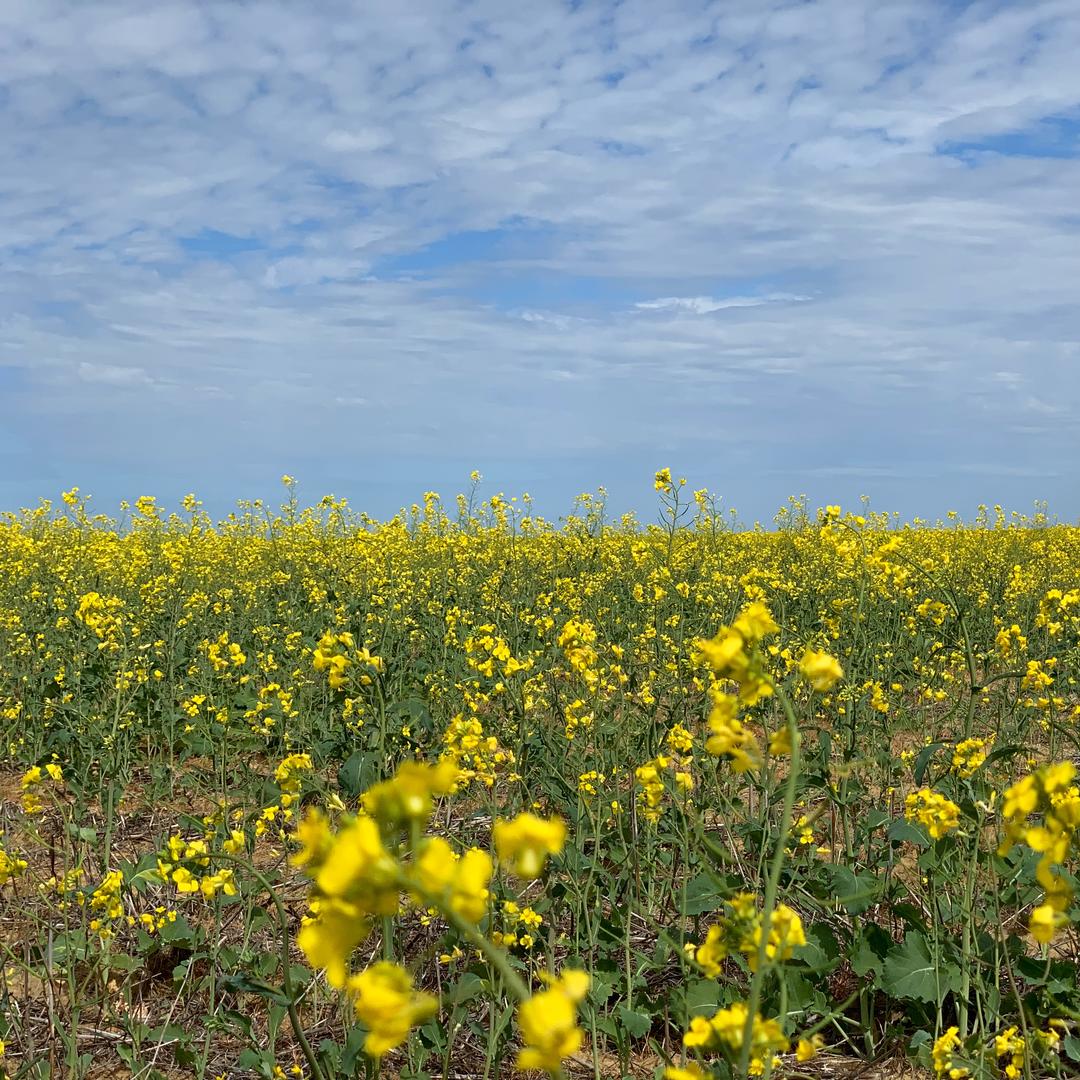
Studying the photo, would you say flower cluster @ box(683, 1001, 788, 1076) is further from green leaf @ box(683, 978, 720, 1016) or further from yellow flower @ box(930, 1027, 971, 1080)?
green leaf @ box(683, 978, 720, 1016)

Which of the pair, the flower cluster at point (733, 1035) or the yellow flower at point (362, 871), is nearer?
the yellow flower at point (362, 871)

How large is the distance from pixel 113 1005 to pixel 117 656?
3.61 meters

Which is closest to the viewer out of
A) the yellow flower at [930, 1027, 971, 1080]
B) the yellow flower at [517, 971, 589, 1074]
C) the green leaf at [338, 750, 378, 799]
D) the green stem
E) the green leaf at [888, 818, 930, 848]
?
the yellow flower at [517, 971, 589, 1074]

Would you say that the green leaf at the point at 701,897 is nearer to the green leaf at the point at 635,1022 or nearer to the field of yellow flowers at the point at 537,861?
the field of yellow flowers at the point at 537,861

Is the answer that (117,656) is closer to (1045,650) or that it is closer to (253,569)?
(253,569)

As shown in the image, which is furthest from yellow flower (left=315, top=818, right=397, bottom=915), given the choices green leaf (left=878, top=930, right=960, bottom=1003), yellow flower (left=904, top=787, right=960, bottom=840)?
green leaf (left=878, top=930, right=960, bottom=1003)

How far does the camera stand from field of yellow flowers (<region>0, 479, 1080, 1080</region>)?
1233mm

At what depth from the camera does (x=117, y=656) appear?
643 centimetres

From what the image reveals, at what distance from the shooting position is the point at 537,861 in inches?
31.7

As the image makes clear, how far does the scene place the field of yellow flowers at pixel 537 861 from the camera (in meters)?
1.23

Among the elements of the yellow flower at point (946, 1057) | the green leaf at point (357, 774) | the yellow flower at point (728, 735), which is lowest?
the yellow flower at point (946, 1057)

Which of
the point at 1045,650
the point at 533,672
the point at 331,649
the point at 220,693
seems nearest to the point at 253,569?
the point at 220,693

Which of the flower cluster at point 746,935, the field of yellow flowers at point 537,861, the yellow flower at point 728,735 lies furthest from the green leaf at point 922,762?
the yellow flower at point 728,735

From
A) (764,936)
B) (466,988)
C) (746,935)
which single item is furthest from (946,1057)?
(764,936)
